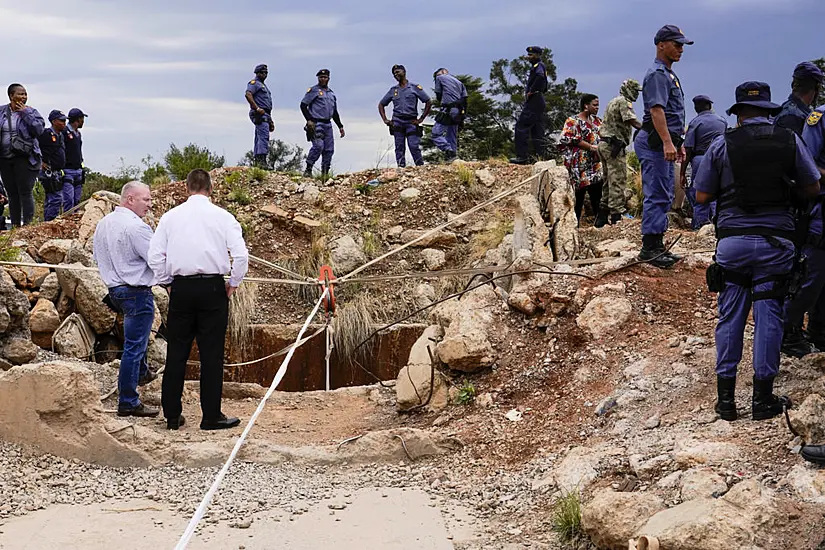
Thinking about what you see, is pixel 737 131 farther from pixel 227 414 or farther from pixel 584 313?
pixel 227 414

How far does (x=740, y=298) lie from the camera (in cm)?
503

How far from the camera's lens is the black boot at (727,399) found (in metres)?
5.02

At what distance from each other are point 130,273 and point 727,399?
4322 millimetres

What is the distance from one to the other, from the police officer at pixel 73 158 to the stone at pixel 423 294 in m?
5.14

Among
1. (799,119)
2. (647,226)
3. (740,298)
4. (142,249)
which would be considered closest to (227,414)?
(142,249)

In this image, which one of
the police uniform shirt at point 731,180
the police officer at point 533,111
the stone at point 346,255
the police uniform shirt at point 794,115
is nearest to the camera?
the police uniform shirt at point 731,180

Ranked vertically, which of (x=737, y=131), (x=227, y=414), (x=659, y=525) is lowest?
(x=227, y=414)

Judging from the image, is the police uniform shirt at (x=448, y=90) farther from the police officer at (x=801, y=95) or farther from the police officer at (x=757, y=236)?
the police officer at (x=757, y=236)

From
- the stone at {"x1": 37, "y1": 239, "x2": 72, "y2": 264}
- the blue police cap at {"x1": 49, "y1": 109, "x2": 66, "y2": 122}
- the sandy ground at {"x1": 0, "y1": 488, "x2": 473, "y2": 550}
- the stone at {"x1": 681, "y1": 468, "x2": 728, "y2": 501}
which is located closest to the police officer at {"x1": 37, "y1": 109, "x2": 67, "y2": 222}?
the blue police cap at {"x1": 49, "y1": 109, "x2": 66, "y2": 122}

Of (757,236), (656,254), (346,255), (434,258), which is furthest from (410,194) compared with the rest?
(757,236)

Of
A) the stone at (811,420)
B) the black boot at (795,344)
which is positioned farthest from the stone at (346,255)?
the stone at (811,420)

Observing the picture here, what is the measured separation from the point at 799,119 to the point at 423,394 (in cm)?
334

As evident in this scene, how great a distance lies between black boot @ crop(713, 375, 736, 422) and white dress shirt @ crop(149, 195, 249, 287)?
3229 millimetres

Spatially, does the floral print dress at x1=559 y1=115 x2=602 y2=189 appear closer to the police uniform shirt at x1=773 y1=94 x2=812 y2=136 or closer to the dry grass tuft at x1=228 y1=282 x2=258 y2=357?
the dry grass tuft at x1=228 y1=282 x2=258 y2=357
